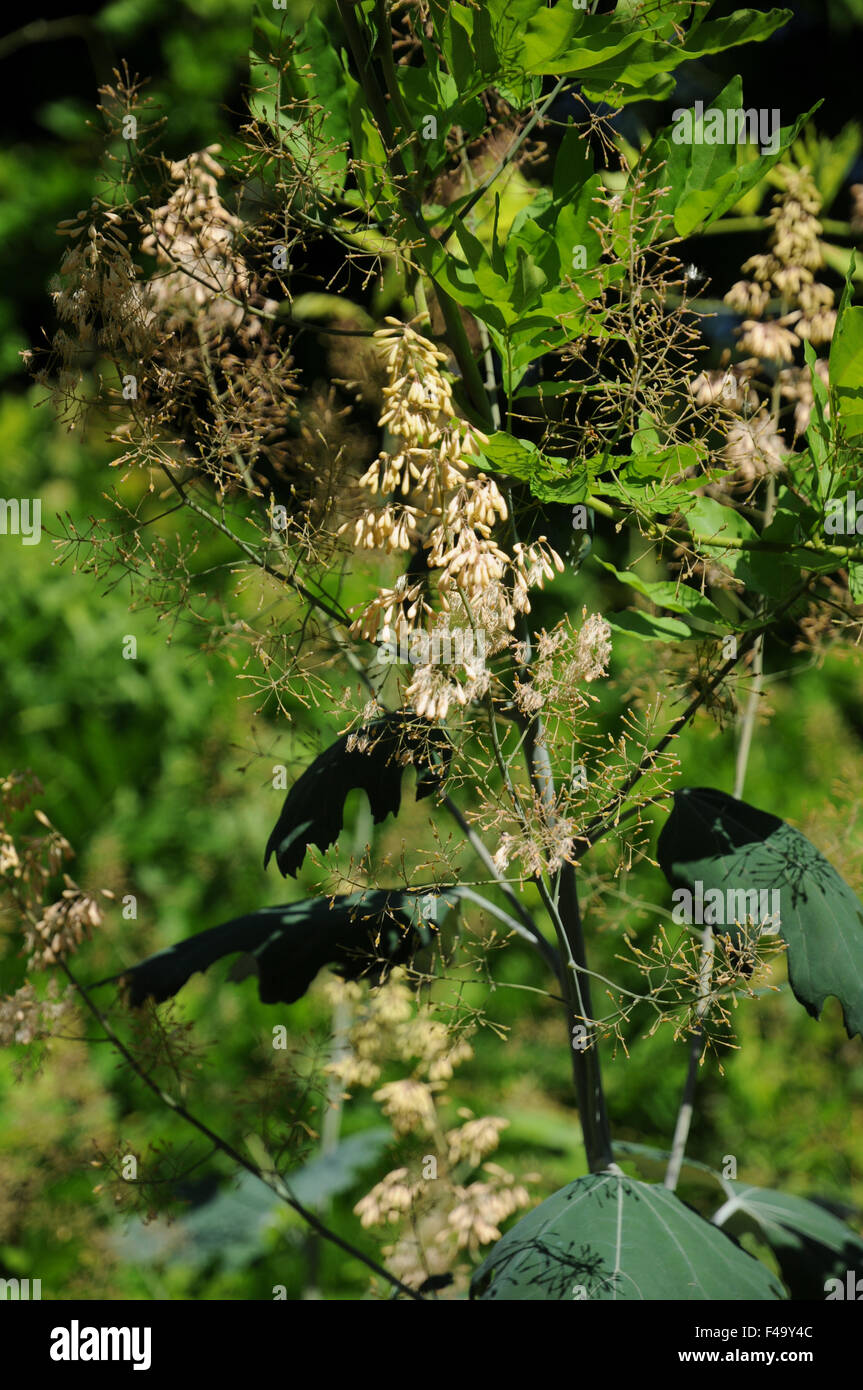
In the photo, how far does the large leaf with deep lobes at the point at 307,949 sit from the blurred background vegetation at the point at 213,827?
0.57 m

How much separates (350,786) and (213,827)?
1509mm

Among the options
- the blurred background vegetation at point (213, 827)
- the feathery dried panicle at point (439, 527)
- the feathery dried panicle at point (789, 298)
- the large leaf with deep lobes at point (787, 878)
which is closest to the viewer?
the feathery dried panicle at point (439, 527)

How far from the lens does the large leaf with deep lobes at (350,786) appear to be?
605mm

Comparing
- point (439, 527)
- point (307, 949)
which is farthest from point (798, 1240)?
point (439, 527)

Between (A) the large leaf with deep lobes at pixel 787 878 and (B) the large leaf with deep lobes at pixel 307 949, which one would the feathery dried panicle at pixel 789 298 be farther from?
(B) the large leaf with deep lobes at pixel 307 949

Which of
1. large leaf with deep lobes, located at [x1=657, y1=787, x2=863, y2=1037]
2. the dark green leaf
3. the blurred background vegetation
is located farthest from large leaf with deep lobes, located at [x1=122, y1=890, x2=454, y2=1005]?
the blurred background vegetation

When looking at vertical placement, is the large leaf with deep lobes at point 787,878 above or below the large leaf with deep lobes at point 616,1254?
above

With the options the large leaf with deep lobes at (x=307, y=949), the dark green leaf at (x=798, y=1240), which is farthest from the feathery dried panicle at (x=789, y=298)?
the dark green leaf at (x=798, y=1240)

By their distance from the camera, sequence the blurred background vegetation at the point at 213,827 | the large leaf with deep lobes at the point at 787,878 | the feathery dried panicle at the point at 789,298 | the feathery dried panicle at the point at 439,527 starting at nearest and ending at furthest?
1. the feathery dried panicle at the point at 439,527
2. the large leaf with deep lobes at the point at 787,878
3. the feathery dried panicle at the point at 789,298
4. the blurred background vegetation at the point at 213,827

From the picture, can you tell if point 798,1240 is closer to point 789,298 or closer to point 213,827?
point 789,298

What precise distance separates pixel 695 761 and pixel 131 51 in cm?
215

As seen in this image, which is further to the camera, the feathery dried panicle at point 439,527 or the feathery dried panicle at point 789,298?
the feathery dried panicle at point 789,298

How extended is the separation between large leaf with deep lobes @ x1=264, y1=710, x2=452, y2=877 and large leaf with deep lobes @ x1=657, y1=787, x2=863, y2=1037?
0.51 ft

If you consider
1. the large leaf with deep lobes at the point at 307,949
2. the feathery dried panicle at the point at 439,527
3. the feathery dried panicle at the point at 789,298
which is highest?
the feathery dried panicle at the point at 789,298
